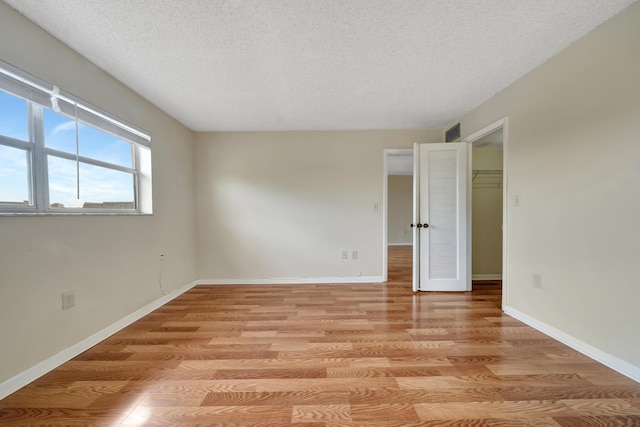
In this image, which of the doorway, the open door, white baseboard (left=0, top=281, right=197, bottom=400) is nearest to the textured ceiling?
the doorway

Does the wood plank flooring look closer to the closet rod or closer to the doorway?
the doorway

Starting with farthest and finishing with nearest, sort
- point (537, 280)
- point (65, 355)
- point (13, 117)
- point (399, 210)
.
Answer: point (399, 210), point (537, 280), point (65, 355), point (13, 117)

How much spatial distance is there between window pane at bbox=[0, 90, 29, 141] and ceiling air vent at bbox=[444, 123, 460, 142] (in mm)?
4328

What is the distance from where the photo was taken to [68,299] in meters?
1.75

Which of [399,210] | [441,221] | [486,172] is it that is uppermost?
[486,172]

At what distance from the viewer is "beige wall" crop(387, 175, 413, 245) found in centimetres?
795

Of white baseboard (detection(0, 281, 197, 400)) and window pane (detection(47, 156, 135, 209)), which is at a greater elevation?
window pane (detection(47, 156, 135, 209))

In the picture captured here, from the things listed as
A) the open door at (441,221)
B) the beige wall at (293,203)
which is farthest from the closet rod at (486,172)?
the beige wall at (293,203)

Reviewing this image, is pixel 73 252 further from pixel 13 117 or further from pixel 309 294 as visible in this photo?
pixel 309 294

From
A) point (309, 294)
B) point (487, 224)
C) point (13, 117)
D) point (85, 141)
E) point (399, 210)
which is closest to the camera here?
point (13, 117)

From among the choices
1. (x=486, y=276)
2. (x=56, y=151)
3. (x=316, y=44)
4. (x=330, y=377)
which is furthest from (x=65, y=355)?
(x=486, y=276)

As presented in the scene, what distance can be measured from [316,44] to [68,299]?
2.70 m

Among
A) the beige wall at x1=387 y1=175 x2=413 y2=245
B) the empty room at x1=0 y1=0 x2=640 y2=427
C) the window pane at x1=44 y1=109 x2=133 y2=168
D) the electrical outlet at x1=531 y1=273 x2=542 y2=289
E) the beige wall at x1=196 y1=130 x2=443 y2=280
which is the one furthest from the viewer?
the beige wall at x1=387 y1=175 x2=413 y2=245

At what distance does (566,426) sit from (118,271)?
11.1ft
